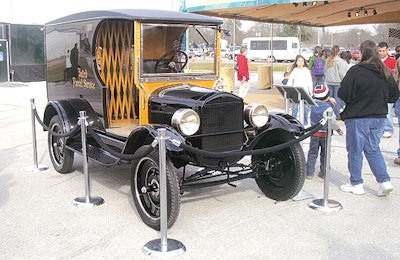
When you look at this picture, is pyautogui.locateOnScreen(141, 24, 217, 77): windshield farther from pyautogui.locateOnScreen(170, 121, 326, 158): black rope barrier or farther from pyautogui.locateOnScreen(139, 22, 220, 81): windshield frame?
pyautogui.locateOnScreen(170, 121, 326, 158): black rope barrier

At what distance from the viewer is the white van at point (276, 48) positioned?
156 feet

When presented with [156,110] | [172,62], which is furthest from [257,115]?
A: [172,62]

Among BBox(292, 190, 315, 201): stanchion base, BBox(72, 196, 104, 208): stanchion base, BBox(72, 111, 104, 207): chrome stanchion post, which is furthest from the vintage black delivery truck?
BBox(72, 196, 104, 208): stanchion base

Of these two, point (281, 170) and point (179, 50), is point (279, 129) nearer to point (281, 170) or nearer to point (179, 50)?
point (281, 170)

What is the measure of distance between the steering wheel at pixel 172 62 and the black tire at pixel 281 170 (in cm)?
157

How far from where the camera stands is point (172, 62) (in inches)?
232

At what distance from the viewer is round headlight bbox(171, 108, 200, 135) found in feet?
14.0

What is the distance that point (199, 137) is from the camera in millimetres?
4496

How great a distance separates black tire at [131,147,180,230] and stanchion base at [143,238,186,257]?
0.73 ft

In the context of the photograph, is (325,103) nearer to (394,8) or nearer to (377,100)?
(377,100)

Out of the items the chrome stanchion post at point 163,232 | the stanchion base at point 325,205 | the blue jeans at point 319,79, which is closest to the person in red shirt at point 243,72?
the blue jeans at point 319,79

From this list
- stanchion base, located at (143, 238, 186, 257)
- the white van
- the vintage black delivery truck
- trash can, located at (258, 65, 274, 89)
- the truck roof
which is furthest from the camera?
the white van

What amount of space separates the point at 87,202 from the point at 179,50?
7.64 ft

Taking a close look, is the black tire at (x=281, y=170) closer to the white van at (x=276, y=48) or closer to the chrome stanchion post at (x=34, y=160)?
the chrome stanchion post at (x=34, y=160)
